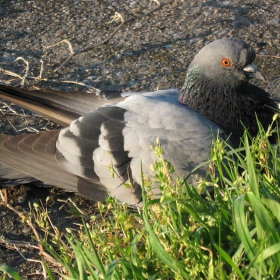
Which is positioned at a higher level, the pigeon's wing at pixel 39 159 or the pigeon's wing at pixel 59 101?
the pigeon's wing at pixel 59 101

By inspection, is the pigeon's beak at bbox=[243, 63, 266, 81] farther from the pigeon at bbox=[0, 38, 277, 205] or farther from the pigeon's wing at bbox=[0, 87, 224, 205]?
the pigeon's wing at bbox=[0, 87, 224, 205]

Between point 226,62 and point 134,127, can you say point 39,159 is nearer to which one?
point 134,127

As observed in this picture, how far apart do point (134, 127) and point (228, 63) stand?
883mm

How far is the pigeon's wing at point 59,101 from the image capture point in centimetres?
435

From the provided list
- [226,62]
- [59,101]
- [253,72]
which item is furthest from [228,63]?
[59,101]

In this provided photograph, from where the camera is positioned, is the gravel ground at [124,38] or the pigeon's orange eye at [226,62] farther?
the gravel ground at [124,38]

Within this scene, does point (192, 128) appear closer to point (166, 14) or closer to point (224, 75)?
point (224, 75)

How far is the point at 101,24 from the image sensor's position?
21.1 ft

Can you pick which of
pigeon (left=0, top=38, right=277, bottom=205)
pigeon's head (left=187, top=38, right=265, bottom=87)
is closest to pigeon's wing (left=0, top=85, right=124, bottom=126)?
pigeon (left=0, top=38, right=277, bottom=205)

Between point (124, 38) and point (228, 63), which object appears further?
point (124, 38)

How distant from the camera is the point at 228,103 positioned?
440 centimetres

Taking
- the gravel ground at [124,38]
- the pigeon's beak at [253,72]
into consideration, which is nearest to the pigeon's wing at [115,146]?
the pigeon's beak at [253,72]

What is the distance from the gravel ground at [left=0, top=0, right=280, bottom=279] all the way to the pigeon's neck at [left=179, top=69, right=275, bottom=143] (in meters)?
1.06

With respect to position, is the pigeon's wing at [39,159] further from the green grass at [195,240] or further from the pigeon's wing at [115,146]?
the green grass at [195,240]
